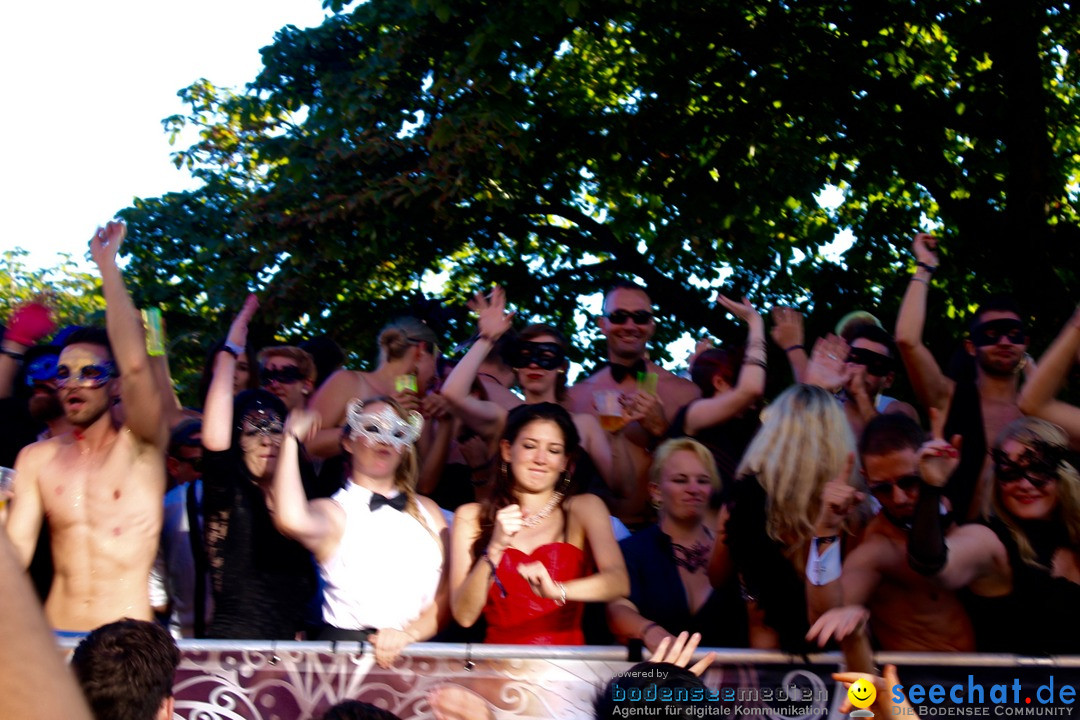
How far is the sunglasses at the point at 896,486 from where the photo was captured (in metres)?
4.32

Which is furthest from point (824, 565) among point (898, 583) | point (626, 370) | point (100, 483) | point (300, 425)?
point (100, 483)

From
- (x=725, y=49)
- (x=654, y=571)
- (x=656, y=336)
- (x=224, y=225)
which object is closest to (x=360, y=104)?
(x=224, y=225)

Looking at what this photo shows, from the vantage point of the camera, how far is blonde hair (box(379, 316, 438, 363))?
6.13 meters

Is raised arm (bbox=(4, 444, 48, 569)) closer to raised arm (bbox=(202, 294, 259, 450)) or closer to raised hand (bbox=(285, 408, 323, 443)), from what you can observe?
raised arm (bbox=(202, 294, 259, 450))

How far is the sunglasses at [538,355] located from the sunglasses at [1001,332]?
1936 mm

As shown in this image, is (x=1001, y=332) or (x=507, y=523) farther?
(x=1001, y=332)

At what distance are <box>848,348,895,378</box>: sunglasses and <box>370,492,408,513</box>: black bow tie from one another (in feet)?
7.74

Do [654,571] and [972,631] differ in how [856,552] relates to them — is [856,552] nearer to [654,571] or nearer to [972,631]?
[972,631]

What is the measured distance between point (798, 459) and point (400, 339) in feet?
8.07

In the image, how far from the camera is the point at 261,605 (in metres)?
4.66

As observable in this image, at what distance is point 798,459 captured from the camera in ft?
14.3

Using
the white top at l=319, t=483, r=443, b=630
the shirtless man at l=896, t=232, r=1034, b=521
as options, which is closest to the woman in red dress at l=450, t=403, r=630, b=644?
the white top at l=319, t=483, r=443, b=630

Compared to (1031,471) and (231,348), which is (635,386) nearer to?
(231,348)

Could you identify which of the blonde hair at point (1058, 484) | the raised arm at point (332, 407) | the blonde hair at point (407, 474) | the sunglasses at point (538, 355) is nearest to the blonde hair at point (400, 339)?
the raised arm at point (332, 407)
